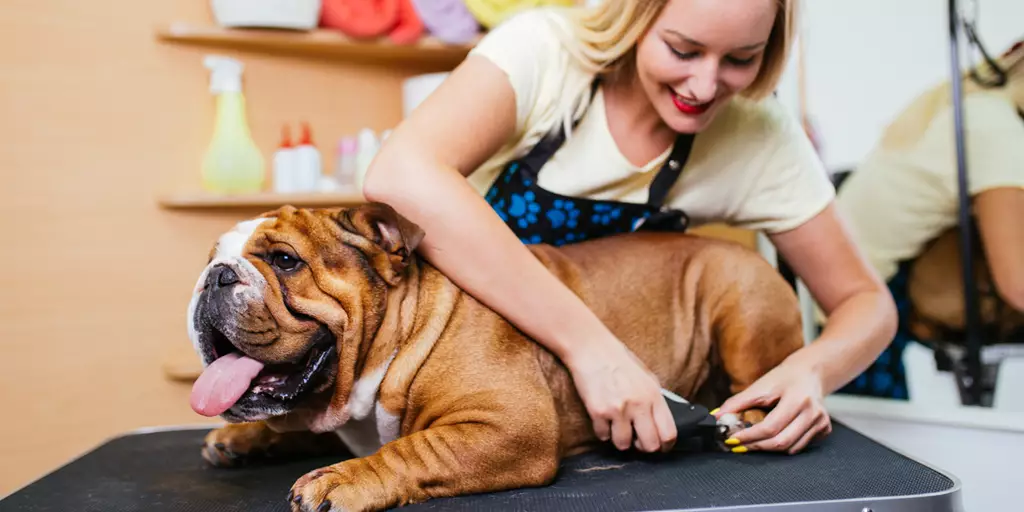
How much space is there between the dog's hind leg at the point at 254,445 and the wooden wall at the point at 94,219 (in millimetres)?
1563

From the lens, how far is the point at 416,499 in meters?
1.09

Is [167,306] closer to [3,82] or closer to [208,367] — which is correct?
[3,82]

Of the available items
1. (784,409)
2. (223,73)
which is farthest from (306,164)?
(784,409)

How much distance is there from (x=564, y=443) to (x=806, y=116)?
157 centimetres

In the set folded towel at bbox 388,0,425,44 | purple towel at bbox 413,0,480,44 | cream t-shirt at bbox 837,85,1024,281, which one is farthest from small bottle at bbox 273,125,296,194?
cream t-shirt at bbox 837,85,1024,281

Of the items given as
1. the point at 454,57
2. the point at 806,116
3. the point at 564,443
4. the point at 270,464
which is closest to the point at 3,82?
the point at 454,57

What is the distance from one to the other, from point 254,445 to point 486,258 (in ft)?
1.69

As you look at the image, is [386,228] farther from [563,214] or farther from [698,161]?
[698,161]

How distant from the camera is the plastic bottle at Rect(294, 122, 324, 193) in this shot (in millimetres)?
2895

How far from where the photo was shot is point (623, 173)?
153 cm

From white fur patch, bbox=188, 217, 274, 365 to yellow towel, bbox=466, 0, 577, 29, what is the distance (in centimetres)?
183

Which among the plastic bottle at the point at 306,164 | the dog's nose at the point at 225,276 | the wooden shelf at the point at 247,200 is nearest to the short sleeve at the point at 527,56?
the dog's nose at the point at 225,276

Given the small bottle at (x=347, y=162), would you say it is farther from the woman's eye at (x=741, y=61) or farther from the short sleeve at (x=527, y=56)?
the woman's eye at (x=741, y=61)

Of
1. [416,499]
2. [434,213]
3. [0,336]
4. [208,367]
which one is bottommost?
[0,336]
